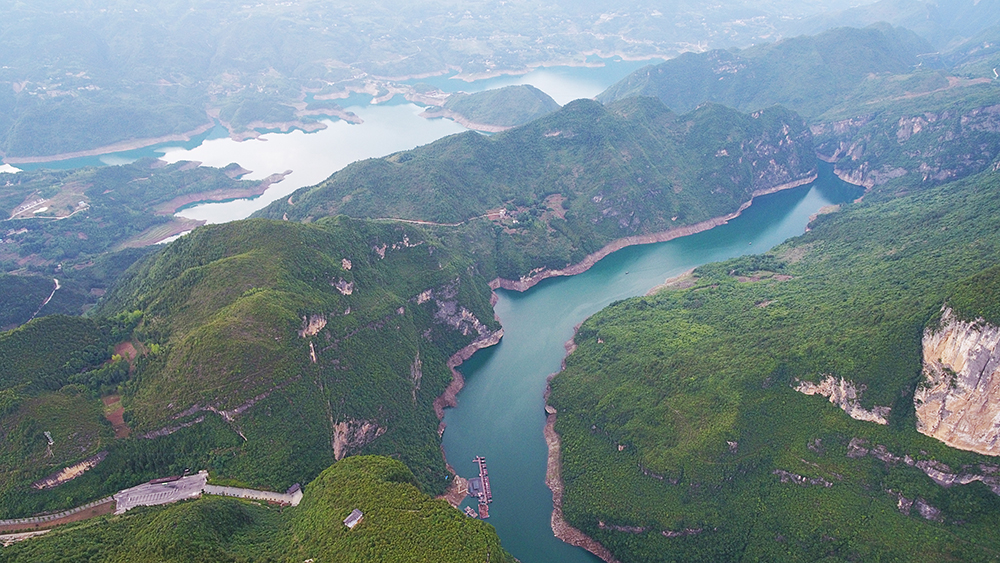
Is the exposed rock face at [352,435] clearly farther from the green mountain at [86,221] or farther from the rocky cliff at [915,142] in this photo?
the rocky cliff at [915,142]

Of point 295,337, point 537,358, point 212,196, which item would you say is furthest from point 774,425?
point 212,196

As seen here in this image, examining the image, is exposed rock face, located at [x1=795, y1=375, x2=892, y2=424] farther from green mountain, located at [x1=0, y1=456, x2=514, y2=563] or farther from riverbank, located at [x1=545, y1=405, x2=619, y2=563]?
green mountain, located at [x1=0, y1=456, x2=514, y2=563]

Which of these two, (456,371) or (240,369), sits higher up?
(240,369)

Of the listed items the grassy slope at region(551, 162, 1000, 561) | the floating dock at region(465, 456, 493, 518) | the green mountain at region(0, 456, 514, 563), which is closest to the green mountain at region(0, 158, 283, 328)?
the green mountain at region(0, 456, 514, 563)

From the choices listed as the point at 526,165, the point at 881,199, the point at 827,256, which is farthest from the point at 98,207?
the point at 881,199

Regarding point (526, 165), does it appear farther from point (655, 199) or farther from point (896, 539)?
point (896, 539)

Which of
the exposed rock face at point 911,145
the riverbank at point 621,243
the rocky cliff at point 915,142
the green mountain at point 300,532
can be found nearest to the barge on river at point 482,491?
the green mountain at point 300,532

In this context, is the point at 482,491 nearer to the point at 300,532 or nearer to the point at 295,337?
the point at 300,532
